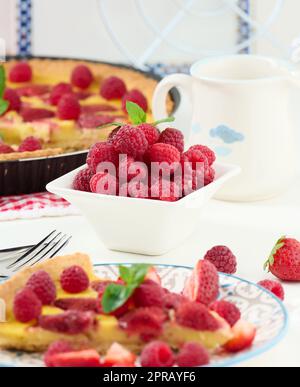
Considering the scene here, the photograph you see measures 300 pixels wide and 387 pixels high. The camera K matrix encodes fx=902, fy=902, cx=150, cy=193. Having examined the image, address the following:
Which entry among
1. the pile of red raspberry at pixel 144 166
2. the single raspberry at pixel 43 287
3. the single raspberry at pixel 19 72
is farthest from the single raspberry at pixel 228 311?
the single raspberry at pixel 19 72

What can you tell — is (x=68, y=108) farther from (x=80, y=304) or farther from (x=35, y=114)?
(x=80, y=304)

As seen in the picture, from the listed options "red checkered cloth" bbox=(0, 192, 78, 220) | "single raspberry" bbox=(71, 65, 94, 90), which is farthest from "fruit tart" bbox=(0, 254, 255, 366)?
"single raspberry" bbox=(71, 65, 94, 90)

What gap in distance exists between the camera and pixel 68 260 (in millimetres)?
1296

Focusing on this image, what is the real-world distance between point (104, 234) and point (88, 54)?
213 cm

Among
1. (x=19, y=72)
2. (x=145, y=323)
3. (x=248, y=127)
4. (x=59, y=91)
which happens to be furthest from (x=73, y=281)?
(x=19, y=72)

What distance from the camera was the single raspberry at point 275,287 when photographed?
1.33m

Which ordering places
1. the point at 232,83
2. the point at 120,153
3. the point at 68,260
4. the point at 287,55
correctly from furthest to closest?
the point at 287,55
the point at 232,83
the point at 120,153
the point at 68,260

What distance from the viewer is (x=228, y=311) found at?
3.85ft

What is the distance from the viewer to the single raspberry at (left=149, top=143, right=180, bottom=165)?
1.46 meters

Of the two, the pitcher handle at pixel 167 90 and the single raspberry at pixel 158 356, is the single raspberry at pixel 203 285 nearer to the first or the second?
the single raspberry at pixel 158 356

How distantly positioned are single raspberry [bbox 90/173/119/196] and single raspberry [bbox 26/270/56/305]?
0.99ft

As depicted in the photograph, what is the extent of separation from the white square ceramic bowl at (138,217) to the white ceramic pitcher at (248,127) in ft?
0.71
